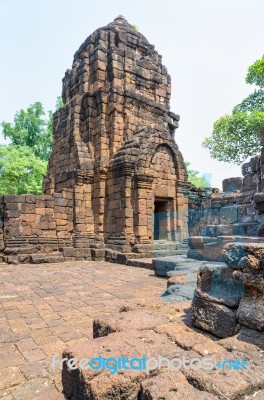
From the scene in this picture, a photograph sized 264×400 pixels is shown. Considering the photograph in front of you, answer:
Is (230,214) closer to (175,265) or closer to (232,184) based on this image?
(175,265)

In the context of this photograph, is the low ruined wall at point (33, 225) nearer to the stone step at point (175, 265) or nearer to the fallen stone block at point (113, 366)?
the stone step at point (175, 265)

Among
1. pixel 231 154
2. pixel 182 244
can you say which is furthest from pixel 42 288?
pixel 231 154

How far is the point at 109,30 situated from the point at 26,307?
1217cm

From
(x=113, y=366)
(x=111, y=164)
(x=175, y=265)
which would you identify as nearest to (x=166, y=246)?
(x=111, y=164)

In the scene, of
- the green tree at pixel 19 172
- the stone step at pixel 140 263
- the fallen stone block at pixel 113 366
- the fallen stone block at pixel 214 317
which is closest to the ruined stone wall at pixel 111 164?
the stone step at pixel 140 263

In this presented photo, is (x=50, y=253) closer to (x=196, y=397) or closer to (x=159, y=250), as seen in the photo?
(x=159, y=250)

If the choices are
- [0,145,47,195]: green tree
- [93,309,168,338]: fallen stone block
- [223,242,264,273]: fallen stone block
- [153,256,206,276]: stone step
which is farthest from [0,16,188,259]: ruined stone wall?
[223,242,264,273]: fallen stone block

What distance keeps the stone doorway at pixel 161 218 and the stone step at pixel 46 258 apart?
415 centimetres

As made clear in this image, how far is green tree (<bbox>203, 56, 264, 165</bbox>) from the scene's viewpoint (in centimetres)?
1988

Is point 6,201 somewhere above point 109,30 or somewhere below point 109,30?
below

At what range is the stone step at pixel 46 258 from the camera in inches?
385

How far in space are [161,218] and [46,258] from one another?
4.92m

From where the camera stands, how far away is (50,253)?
34.0 feet

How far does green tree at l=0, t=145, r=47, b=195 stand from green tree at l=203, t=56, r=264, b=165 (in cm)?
1374
